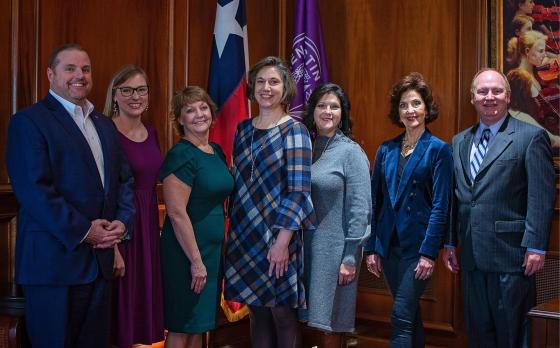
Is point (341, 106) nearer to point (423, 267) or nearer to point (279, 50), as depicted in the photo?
point (423, 267)

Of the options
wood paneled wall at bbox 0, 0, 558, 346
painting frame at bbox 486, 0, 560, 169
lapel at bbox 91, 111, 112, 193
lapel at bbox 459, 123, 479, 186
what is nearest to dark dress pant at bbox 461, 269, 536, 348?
lapel at bbox 459, 123, 479, 186

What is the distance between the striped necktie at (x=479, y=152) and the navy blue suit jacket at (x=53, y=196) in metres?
1.59

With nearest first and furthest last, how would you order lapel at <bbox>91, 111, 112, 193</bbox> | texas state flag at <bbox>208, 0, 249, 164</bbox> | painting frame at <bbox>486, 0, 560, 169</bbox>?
lapel at <bbox>91, 111, 112, 193</bbox> → texas state flag at <bbox>208, 0, 249, 164</bbox> → painting frame at <bbox>486, 0, 560, 169</bbox>

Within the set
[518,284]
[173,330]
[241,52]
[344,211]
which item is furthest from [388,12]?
[173,330]

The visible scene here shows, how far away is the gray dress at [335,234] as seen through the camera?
2.84 metres

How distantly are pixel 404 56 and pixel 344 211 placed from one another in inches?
66.3

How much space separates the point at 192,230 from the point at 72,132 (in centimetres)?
63

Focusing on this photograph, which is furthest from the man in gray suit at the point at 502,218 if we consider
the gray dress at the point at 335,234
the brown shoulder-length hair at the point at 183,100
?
the brown shoulder-length hair at the point at 183,100

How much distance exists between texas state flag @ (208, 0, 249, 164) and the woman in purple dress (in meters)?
0.81

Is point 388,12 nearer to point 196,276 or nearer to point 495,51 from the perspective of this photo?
point 495,51

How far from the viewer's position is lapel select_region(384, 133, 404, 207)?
299cm

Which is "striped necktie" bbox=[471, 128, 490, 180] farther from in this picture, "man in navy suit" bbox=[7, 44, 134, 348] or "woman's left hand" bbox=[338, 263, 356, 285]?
"man in navy suit" bbox=[7, 44, 134, 348]

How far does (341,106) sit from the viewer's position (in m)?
3.00

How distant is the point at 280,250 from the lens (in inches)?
106
